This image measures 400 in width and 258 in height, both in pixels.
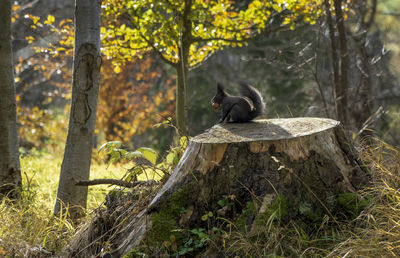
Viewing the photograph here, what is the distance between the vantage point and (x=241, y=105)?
3705 millimetres

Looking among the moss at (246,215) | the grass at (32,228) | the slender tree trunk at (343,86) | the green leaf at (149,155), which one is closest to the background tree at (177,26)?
the slender tree trunk at (343,86)

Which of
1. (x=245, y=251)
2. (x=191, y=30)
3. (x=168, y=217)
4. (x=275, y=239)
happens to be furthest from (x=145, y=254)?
(x=191, y=30)

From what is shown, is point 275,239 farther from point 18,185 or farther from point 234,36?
point 234,36

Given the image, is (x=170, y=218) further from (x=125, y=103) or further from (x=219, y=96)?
(x=125, y=103)

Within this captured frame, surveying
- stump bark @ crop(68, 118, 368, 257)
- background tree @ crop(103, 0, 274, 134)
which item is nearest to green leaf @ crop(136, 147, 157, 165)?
stump bark @ crop(68, 118, 368, 257)

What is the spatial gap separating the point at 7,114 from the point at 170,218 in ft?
8.29

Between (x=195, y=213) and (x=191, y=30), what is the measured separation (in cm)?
333

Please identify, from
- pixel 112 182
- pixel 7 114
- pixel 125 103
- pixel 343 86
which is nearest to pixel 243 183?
pixel 112 182

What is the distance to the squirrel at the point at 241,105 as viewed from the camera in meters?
3.71

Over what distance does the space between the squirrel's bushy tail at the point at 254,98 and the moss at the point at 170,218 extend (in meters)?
1.20

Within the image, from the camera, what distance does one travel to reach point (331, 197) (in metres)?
2.95

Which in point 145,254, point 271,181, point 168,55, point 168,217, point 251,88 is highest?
point 168,55

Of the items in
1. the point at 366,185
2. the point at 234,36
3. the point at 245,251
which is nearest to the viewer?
the point at 245,251

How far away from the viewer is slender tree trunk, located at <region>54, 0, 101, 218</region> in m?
3.86
